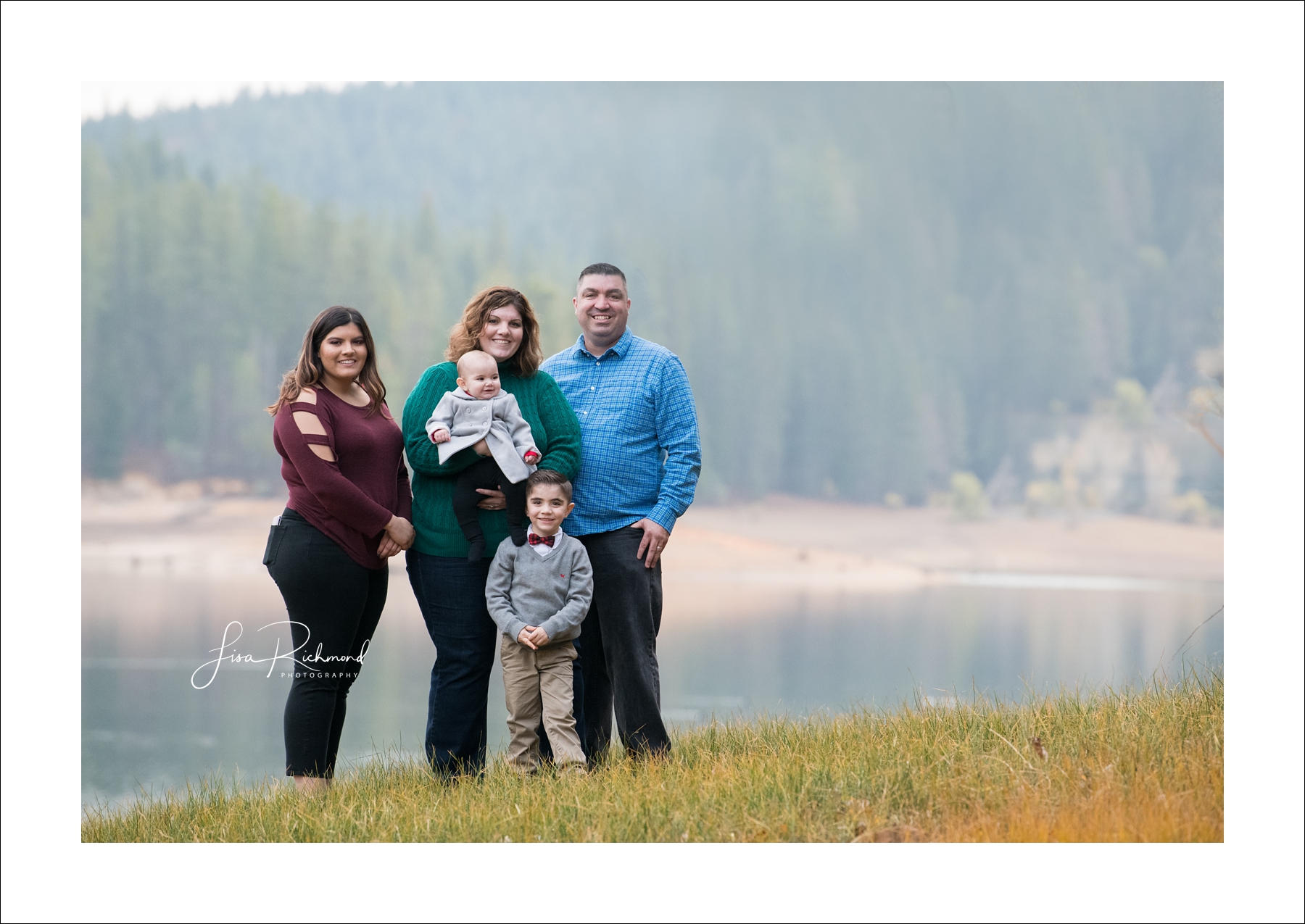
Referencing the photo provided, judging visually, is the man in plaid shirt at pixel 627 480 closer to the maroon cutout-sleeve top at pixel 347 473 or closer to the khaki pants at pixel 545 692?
the khaki pants at pixel 545 692

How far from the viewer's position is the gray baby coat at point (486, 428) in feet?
11.9

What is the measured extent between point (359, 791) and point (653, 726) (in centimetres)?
114

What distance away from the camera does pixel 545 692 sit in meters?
3.77

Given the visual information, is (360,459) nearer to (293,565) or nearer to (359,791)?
(293,565)

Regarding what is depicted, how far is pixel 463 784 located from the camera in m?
3.78

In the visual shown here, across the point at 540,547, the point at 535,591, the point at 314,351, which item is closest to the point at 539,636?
the point at 535,591

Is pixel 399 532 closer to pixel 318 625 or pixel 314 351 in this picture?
pixel 318 625

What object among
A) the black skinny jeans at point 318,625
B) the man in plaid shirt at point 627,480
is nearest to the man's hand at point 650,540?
the man in plaid shirt at point 627,480

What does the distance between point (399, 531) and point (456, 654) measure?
49cm

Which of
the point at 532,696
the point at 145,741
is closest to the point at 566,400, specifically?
the point at 532,696

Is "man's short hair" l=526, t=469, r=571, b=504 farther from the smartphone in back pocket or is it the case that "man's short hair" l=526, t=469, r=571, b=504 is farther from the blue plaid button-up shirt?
the smartphone in back pocket

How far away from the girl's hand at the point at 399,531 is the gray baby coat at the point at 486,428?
0.27 metres

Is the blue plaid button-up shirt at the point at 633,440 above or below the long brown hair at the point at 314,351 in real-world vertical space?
below

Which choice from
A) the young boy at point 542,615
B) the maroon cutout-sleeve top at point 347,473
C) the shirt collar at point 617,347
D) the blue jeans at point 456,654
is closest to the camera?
the maroon cutout-sleeve top at point 347,473
